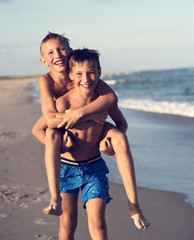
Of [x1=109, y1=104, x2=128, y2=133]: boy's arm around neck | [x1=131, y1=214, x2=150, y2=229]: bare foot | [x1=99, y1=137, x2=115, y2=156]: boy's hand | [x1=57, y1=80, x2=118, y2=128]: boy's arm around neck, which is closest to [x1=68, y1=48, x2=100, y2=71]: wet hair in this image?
[x1=57, y1=80, x2=118, y2=128]: boy's arm around neck

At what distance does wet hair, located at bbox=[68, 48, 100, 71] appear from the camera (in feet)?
8.42

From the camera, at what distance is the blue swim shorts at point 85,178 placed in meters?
2.66

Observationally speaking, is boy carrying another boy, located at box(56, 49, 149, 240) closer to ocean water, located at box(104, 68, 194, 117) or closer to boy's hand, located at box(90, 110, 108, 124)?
boy's hand, located at box(90, 110, 108, 124)

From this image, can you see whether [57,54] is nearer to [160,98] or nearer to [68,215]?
[68,215]

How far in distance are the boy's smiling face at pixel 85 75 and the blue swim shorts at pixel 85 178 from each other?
580mm

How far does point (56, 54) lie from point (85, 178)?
976 millimetres

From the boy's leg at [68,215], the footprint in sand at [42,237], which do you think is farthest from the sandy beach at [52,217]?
the boy's leg at [68,215]

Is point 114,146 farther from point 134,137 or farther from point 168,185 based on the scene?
point 134,137

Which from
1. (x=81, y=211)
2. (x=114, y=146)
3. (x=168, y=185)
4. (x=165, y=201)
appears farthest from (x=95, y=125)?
(x=168, y=185)

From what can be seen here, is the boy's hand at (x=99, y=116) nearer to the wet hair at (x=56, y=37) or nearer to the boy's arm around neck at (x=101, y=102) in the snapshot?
the boy's arm around neck at (x=101, y=102)

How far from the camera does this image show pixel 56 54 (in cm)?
277

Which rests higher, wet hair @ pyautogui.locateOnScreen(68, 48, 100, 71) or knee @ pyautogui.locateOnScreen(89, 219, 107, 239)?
wet hair @ pyautogui.locateOnScreen(68, 48, 100, 71)

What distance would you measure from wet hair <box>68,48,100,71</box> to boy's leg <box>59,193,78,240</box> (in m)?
0.98

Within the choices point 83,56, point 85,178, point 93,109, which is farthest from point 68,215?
point 83,56
